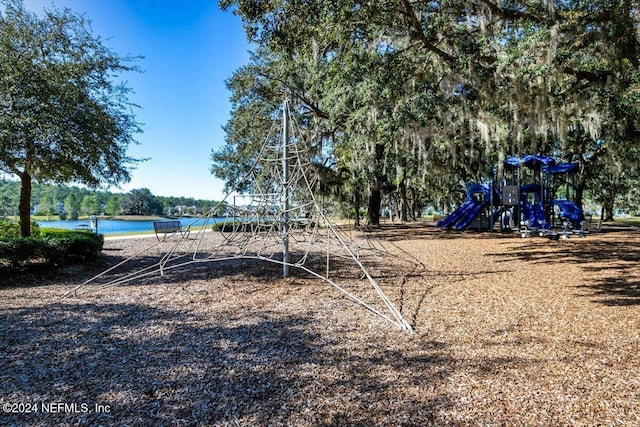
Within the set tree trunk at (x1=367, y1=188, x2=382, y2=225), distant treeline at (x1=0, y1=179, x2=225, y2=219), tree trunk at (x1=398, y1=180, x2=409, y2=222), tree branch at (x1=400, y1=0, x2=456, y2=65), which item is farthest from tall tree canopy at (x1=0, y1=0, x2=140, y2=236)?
distant treeline at (x1=0, y1=179, x2=225, y2=219)

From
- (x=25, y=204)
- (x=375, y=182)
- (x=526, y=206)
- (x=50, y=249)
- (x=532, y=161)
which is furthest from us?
(x=375, y=182)

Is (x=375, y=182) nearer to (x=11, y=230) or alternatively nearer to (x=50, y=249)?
(x=50, y=249)

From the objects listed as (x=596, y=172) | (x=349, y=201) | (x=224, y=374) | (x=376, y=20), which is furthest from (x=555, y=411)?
(x=596, y=172)

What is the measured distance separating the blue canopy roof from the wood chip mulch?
7.58 m

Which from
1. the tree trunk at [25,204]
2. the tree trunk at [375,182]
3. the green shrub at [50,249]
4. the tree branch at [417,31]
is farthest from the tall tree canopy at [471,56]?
the tree trunk at [25,204]

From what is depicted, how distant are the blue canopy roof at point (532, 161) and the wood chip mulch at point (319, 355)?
758 centimetres

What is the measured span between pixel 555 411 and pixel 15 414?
319 cm

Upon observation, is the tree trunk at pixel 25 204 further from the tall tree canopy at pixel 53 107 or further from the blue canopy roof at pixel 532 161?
the blue canopy roof at pixel 532 161

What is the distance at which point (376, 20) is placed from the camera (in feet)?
20.2

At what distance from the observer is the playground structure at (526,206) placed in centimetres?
1227

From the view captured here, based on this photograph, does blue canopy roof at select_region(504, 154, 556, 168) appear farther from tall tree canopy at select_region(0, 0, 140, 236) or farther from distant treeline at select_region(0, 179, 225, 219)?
distant treeline at select_region(0, 179, 225, 219)

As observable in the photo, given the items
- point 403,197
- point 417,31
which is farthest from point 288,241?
point 403,197

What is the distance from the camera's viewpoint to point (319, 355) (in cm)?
296

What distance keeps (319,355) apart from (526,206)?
42.5 feet
